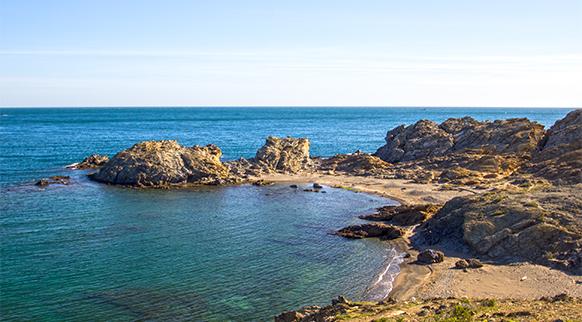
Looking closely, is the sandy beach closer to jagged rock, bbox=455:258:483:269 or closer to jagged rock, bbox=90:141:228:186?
jagged rock, bbox=455:258:483:269

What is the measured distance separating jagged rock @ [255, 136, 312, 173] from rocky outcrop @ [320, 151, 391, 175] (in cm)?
389

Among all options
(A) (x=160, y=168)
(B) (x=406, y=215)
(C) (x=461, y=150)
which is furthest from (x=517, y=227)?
(A) (x=160, y=168)

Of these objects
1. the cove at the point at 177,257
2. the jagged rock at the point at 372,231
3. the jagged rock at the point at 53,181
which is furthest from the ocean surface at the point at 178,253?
the jagged rock at the point at 372,231

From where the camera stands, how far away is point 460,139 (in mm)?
91500

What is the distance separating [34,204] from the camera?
2229 inches

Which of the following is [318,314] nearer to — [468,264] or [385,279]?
[385,279]

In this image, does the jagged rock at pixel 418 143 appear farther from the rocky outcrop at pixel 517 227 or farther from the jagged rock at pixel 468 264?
the jagged rock at pixel 468 264

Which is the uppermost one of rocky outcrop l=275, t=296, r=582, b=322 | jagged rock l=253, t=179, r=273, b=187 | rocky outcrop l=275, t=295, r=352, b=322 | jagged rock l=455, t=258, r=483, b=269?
rocky outcrop l=275, t=296, r=582, b=322

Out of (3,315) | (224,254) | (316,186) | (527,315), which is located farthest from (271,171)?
(527,315)

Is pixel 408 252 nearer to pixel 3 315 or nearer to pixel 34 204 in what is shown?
pixel 3 315

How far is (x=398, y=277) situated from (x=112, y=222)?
28.5 m

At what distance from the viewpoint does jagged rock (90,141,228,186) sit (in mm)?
72500

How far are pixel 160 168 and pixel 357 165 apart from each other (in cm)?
3229

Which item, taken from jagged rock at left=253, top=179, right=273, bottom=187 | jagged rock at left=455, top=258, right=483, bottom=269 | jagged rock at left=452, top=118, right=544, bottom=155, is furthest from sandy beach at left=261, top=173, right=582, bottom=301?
jagged rock at left=452, top=118, right=544, bottom=155
